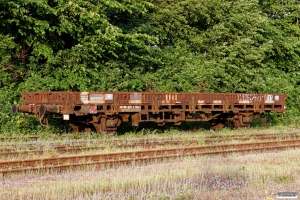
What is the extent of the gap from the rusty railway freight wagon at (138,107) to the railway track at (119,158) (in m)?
4.39

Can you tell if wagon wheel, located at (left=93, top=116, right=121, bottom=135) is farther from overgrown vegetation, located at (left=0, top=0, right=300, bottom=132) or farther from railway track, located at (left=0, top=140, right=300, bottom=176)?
railway track, located at (left=0, top=140, right=300, bottom=176)

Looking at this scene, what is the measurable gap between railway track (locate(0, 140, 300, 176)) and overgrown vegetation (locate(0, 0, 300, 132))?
25.9 feet

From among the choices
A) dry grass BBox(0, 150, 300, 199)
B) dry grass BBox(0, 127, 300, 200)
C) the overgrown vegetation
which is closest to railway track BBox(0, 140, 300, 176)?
dry grass BBox(0, 127, 300, 200)

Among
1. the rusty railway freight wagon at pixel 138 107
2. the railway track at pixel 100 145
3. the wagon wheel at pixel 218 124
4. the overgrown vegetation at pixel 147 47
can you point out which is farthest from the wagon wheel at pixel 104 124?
the wagon wheel at pixel 218 124

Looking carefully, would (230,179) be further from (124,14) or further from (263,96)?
(124,14)

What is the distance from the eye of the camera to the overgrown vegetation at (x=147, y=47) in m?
18.9

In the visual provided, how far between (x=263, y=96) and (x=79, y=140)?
11.0m

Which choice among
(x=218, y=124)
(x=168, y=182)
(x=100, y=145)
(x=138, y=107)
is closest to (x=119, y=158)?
(x=100, y=145)

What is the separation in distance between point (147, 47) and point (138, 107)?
5929mm

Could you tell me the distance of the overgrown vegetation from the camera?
18.9 meters

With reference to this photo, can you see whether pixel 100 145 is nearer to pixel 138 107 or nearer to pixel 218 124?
pixel 138 107

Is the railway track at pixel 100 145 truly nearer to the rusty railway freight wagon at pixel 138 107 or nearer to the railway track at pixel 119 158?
the railway track at pixel 119 158

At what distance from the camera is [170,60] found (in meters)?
24.8

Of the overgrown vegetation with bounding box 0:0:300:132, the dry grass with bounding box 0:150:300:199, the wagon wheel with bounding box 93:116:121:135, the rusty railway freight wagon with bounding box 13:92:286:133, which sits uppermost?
the overgrown vegetation with bounding box 0:0:300:132
